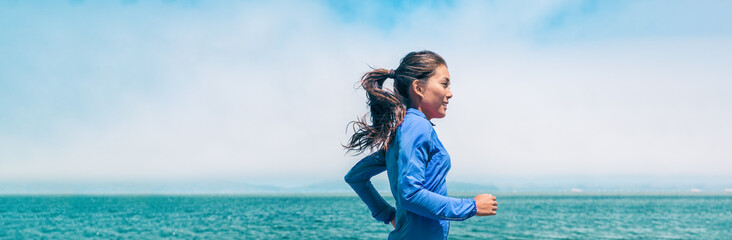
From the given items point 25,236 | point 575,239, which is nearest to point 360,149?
point 575,239

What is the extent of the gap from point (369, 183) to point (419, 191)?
24.6 inches

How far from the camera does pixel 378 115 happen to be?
2432mm

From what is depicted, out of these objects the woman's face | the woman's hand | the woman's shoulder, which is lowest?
the woman's hand

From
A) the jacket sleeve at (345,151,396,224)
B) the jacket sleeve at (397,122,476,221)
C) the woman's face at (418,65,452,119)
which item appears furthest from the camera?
the jacket sleeve at (345,151,396,224)

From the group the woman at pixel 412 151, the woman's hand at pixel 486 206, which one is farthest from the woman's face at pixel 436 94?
the woman's hand at pixel 486 206

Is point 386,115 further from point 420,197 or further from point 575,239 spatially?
point 575,239

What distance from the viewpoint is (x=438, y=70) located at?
2426 millimetres

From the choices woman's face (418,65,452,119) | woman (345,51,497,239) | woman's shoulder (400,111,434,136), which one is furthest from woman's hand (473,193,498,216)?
woman's face (418,65,452,119)

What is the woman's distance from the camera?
2.12 m

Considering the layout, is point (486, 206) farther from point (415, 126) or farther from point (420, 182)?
point (415, 126)

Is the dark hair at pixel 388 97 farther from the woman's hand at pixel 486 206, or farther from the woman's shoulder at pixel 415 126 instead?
the woman's hand at pixel 486 206

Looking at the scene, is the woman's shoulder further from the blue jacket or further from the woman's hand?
the woman's hand

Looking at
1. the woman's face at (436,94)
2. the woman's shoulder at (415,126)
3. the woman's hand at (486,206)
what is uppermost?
the woman's face at (436,94)

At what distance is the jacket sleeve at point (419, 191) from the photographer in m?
2.10
